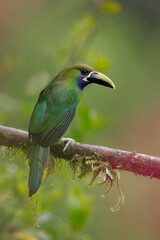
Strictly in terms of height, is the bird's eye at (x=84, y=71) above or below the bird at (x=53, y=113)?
above

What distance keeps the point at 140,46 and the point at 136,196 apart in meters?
2.54

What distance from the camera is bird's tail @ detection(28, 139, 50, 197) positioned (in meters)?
2.49

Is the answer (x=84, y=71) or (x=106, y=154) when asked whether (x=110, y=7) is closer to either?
(x=84, y=71)

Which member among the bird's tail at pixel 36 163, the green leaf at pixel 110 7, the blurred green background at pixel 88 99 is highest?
the green leaf at pixel 110 7

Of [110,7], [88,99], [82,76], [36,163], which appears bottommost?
[88,99]

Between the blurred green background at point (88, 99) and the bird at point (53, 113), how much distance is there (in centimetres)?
15

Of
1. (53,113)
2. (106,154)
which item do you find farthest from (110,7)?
(106,154)

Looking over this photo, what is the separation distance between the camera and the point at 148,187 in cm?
597

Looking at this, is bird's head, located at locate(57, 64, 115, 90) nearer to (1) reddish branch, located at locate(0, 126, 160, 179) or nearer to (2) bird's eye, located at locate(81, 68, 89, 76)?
A: (2) bird's eye, located at locate(81, 68, 89, 76)

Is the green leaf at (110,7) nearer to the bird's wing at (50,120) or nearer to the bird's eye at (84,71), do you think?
the bird's eye at (84,71)

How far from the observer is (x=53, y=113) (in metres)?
2.83

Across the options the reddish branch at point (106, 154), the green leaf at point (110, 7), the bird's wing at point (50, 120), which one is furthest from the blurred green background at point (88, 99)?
the bird's wing at point (50, 120)

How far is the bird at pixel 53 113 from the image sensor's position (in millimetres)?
2605

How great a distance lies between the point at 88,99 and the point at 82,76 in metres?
2.86
